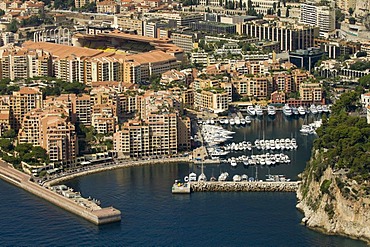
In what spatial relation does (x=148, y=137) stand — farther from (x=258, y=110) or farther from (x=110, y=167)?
(x=258, y=110)

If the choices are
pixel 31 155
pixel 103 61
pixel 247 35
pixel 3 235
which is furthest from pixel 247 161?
pixel 247 35

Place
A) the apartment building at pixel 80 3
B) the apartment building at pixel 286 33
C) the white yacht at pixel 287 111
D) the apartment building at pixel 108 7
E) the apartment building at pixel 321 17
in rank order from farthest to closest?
the apartment building at pixel 80 3, the apartment building at pixel 108 7, the apartment building at pixel 321 17, the apartment building at pixel 286 33, the white yacht at pixel 287 111

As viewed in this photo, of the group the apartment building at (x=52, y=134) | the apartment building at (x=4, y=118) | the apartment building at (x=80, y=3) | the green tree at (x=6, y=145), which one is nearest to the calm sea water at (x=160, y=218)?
the apartment building at (x=52, y=134)

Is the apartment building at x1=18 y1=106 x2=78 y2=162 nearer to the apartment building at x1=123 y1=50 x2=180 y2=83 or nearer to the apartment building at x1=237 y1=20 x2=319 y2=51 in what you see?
the apartment building at x1=123 y1=50 x2=180 y2=83

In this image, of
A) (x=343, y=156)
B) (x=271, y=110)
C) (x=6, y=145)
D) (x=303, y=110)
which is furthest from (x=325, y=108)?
(x=343, y=156)

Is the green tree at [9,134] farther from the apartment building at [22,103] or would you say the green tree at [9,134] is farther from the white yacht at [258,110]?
the white yacht at [258,110]
